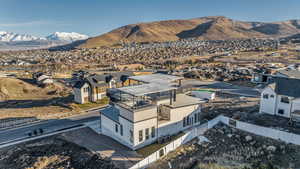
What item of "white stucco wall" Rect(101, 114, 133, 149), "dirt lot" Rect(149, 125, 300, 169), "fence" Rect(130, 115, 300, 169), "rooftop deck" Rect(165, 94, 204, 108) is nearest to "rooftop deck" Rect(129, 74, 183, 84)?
"rooftop deck" Rect(165, 94, 204, 108)

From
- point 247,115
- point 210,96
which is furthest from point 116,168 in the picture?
point 210,96

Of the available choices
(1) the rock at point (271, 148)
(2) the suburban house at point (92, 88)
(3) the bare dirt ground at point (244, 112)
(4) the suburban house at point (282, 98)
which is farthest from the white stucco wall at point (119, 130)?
(4) the suburban house at point (282, 98)

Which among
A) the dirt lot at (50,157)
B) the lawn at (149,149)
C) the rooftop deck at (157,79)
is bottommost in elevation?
the dirt lot at (50,157)

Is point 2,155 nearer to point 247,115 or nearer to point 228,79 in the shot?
point 247,115

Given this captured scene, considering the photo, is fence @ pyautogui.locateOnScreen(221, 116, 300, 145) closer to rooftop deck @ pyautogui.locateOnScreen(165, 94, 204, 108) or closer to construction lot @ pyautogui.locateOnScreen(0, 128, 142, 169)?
rooftop deck @ pyautogui.locateOnScreen(165, 94, 204, 108)

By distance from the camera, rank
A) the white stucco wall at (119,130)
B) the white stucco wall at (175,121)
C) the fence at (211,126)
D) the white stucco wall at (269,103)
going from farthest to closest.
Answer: the white stucco wall at (269,103) < the white stucco wall at (175,121) < the white stucco wall at (119,130) < the fence at (211,126)

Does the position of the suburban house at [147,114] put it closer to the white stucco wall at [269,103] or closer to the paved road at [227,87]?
the white stucco wall at [269,103]

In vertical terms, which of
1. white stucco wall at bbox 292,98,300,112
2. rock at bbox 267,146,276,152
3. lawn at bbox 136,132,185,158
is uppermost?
white stucco wall at bbox 292,98,300,112
